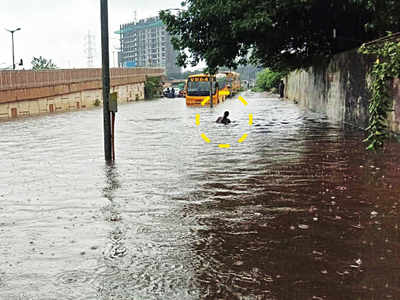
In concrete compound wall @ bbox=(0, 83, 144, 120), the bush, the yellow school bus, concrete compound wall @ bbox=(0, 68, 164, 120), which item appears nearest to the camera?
concrete compound wall @ bbox=(0, 83, 144, 120)

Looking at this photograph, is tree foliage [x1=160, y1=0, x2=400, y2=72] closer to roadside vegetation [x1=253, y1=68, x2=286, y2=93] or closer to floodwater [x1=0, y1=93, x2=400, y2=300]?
floodwater [x1=0, y1=93, x2=400, y2=300]

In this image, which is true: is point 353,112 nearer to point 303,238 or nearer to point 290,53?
point 290,53

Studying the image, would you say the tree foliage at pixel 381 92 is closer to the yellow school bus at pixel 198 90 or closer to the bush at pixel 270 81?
the yellow school bus at pixel 198 90

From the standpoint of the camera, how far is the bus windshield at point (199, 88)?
47438mm

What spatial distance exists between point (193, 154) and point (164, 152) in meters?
0.89

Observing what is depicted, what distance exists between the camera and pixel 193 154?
1362 centimetres

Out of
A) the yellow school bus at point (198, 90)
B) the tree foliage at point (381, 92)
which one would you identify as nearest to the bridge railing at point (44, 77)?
the yellow school bus at point (198, 90)

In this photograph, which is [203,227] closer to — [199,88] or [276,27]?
[276,27]

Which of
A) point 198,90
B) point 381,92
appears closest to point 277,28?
point 381,92

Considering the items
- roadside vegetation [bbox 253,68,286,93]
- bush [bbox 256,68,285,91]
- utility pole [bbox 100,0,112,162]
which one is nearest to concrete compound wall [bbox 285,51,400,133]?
utility pole [bbox 100,0,112,162]

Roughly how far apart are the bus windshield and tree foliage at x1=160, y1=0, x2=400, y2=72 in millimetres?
19583

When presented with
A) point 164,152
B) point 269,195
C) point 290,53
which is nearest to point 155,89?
point 290,53

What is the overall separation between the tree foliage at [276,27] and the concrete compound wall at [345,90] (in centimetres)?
126

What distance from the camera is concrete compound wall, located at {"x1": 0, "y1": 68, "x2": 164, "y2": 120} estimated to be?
3453 cm
